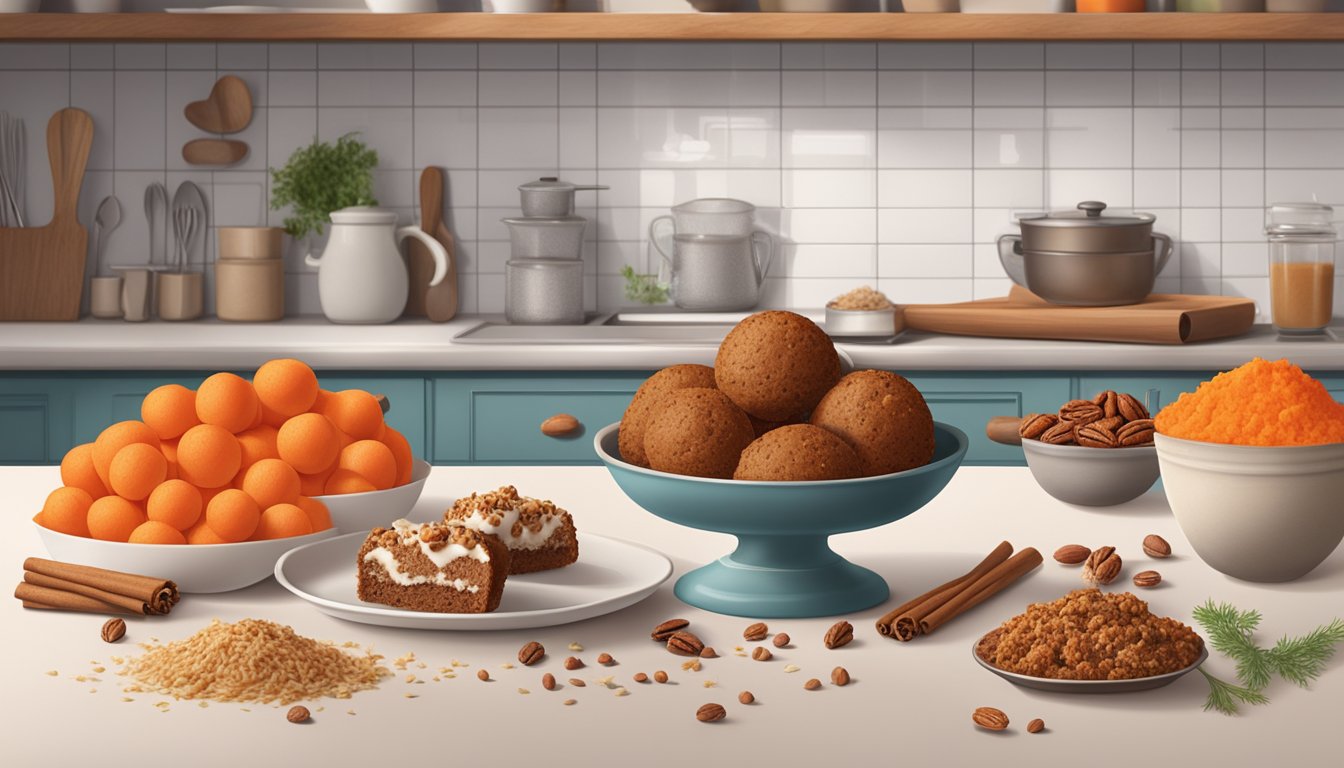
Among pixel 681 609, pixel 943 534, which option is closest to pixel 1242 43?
pixel 943 534

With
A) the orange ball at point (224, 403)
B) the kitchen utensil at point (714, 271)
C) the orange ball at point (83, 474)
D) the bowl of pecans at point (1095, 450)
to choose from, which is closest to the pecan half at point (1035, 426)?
the bowl of pecans at point (1095, 450)

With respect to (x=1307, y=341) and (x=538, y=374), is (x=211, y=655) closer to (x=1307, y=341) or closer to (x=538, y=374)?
(x=538, y=374)

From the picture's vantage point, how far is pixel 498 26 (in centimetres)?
305

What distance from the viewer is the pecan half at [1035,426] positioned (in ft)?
4.63

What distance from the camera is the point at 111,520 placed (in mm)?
1085

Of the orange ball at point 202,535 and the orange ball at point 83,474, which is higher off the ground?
the orange ball at point 83,474

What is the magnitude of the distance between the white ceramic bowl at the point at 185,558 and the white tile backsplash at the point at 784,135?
93.3 inches

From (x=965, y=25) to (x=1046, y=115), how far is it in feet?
1.50

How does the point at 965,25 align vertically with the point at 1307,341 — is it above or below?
above

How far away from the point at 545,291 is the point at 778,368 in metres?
2.14

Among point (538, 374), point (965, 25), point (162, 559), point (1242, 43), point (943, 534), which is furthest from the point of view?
point (1242, 43)

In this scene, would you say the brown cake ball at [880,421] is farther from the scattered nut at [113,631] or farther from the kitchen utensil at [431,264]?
the kitchen utensil at [431,264]

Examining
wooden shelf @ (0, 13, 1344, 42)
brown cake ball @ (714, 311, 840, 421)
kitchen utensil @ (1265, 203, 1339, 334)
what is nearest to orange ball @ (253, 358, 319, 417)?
brown cake ball @ (714, 311, 840, 421)

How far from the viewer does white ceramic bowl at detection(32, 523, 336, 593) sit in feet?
3.51
